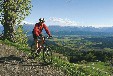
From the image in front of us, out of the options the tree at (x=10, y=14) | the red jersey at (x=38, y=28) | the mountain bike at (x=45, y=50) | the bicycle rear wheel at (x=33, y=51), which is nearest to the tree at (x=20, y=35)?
the tree at (x=10, y=14)

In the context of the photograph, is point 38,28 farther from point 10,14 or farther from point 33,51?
point 10,14

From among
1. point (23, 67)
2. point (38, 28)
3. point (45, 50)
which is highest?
point (38, 28)

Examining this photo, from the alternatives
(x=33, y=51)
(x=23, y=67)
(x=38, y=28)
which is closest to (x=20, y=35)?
(x=33, y=51)

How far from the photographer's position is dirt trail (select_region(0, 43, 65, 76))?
65.8 feet

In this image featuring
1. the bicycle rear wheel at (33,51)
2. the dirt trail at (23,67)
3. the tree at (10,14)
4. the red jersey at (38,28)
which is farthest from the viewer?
the tree at (10,14)

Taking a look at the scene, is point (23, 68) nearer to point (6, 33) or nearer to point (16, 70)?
point (16, 70)

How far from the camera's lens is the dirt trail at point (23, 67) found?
20047 mm

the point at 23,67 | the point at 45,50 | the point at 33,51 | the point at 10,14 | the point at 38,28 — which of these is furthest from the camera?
the point at 10,14

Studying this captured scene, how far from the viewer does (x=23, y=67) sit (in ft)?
70.7

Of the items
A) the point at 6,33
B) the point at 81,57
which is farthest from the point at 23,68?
the point at 81,57

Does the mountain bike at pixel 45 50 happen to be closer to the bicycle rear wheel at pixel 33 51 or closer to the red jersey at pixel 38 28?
the bicycle rear wheel at pixel 33 51

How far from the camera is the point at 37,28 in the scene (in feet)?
73.0

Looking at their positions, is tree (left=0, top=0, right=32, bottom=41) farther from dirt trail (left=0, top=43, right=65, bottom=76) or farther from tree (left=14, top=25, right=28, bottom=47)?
dirt trail (left=0, top=43, right=65, bottom=76)

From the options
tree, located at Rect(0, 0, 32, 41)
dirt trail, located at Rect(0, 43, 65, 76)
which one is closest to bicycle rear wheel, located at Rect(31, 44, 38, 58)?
dirt trail, located at Rect(0, 43, 65, 76)
